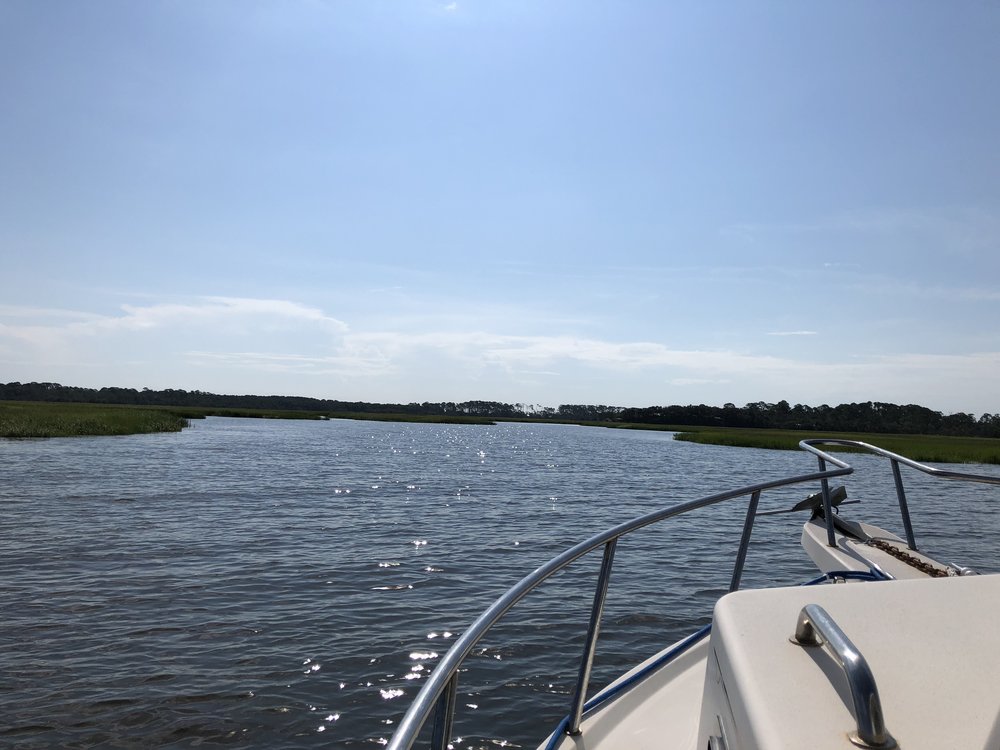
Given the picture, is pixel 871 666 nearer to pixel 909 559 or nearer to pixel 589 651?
pixel 589 651

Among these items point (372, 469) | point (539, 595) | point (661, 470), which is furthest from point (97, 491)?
point (661, 470)

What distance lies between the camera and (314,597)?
918cm

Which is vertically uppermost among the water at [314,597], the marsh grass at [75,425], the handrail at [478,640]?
the handrail at [478,640]

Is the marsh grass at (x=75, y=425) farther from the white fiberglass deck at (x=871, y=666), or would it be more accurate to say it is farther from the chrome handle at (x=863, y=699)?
the chrome handle at (x=863, y=699)

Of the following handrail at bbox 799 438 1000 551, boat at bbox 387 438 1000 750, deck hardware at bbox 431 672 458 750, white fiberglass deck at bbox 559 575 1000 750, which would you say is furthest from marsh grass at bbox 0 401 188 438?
white fiberglass deck at bbox 559 575 1000 750

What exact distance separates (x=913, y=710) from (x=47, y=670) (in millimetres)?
7745

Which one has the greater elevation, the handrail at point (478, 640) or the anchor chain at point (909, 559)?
the handrail at point (478, 640)

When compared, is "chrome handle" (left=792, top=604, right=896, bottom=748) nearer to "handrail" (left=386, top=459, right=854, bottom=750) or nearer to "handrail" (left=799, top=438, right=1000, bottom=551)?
"handrail" (left=386, top=459, right=854, bottom=750)

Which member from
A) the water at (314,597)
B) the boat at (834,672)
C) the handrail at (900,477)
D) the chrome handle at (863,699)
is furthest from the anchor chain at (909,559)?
the water at (314,597)

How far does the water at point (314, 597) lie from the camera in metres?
6.03

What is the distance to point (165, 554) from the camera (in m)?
11.4

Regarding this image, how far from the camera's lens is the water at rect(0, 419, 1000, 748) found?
6.03 meters

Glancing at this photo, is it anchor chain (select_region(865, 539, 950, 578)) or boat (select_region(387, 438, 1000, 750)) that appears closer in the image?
boat (select_region(387, 438, 1000, 750))

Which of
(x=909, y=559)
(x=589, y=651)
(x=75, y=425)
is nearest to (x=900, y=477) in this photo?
(x=909, y=559)
